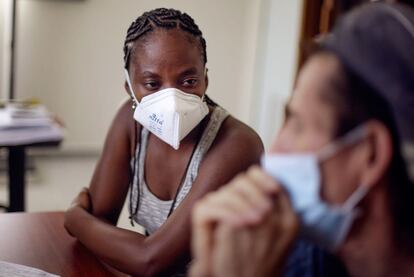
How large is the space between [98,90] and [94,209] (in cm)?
250

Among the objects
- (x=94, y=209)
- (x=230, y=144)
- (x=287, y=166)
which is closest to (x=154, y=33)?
(x=230, y=144)

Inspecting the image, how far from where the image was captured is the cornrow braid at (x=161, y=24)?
1.40 meters

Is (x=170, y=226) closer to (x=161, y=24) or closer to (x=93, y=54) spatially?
(x=161, y=24)

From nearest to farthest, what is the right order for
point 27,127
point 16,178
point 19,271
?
point 19,271, point 27,127, point 16,178

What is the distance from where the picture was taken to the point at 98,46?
3.86 metres

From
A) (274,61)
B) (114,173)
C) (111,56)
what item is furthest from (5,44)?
(114,173)

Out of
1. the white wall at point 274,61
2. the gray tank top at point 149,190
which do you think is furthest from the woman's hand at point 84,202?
the white wall at point 274,61

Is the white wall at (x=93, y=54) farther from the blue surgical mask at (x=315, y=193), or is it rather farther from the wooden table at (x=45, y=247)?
the blue surgical mask at (x=315, y=193)

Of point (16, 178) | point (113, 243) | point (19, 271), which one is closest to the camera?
point (19, 271)

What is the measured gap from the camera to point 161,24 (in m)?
1.40

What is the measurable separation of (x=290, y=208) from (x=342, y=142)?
116mm

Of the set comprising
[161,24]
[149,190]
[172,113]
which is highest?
[161,24]

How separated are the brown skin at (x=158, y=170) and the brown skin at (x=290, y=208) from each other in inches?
19.2

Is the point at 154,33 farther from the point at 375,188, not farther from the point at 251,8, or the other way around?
the point at 251,8
